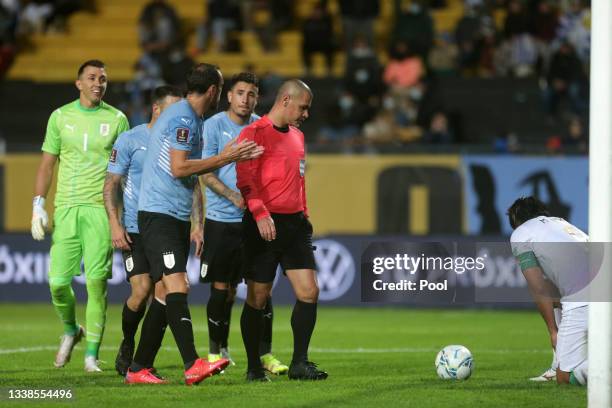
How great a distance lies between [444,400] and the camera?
8805mm

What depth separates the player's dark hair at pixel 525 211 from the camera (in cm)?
999

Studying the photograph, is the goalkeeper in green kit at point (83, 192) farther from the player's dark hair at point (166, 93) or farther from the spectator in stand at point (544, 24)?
the spectator in stand at point (544, 24)

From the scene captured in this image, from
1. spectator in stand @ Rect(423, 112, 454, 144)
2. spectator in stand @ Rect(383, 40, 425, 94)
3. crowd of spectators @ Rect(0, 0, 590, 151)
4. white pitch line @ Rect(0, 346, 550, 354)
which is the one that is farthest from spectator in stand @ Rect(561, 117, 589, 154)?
white pitch line @ Rect(0, 346, 550, 354)

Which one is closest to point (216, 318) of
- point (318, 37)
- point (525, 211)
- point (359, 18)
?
point (525, 211)

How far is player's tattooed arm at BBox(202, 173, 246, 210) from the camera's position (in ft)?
35.1

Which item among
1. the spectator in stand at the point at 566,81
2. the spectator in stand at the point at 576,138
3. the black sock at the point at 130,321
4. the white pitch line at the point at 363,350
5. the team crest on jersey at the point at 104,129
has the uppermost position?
the spectator in stand at the point at 566,81

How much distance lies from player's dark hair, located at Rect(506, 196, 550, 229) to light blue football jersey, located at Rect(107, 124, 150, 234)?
3050mm

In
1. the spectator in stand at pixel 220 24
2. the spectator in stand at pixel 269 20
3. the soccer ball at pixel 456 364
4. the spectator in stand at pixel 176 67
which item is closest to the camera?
the soccer ball at pixel 456 364

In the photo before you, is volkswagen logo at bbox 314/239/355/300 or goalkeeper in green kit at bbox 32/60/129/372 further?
volkswagen logo at bbox 314/239/355/300

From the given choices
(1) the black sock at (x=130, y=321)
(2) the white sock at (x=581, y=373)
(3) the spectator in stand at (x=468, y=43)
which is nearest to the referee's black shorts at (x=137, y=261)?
(1) the black sock at (x=130, y=321)

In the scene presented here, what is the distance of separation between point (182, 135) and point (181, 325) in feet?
4.53

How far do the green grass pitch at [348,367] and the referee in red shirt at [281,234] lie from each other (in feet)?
1.13

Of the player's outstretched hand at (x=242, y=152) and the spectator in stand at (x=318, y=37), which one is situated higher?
the spectator in stand at (x=318, y=37)

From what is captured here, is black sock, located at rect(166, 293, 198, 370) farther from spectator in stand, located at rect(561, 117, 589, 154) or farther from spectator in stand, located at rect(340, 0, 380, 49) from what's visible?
spectator in stand, located at rect(340, 0, 380, 49)
